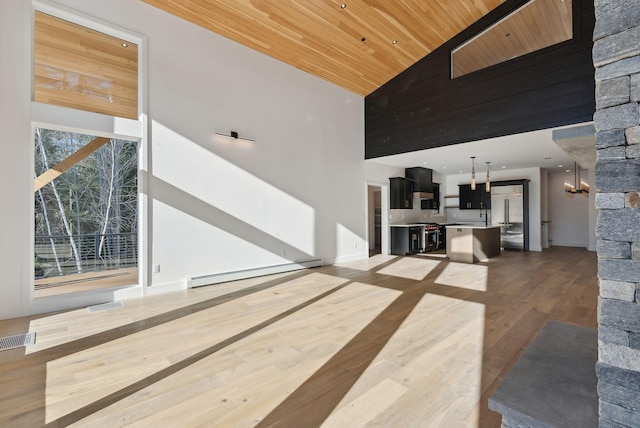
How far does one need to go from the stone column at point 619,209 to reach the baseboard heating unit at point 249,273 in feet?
16.0

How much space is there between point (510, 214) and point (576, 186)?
2.51m

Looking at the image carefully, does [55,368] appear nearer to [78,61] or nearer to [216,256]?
[216,256]

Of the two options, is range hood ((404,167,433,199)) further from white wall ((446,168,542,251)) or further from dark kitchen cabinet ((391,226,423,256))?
white wall ((446,168,542,251))

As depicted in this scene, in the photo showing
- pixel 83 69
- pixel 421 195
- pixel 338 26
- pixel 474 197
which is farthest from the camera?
pixel 474 197

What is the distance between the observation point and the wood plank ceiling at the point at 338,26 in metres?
4.81

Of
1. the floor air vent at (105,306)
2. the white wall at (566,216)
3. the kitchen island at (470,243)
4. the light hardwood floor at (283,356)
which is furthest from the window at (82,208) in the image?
the white wall at (566,216)

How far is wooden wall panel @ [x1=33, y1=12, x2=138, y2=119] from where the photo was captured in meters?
3.93

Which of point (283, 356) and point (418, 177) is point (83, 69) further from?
point (418, 177)

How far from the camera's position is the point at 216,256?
517 cm

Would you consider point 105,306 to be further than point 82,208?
No

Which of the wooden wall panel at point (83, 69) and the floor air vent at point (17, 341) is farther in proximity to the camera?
the wooden wall panel at point (83, 69)

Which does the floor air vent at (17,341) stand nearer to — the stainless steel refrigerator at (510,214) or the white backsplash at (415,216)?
the white backsplash at (415,216)

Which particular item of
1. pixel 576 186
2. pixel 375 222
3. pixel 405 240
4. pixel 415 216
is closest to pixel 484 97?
pixel 405 240

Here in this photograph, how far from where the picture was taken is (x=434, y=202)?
10328 mm
